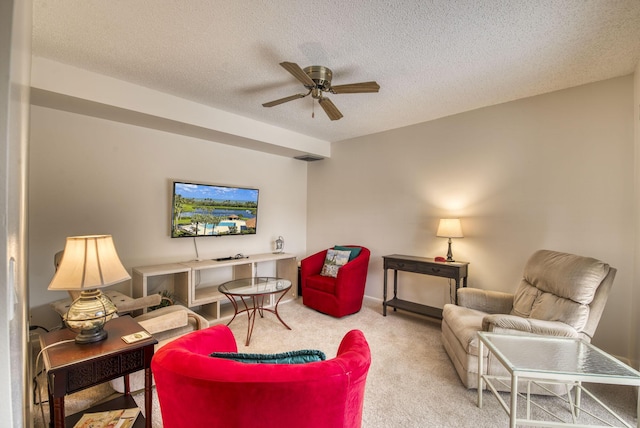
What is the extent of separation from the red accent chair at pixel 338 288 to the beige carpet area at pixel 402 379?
0.44ft

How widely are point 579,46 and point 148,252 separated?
4485 mm

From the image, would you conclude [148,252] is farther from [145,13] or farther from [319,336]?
[145,13]

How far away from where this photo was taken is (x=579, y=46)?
6.72 ft

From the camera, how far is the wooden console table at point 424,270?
3.05 m

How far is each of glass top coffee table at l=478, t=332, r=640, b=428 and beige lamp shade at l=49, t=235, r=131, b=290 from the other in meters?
2.14

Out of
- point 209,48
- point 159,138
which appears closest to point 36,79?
point 159,138

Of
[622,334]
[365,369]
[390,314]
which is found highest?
[365,369]

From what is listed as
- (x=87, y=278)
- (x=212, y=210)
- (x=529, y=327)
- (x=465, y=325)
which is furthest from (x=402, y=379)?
(x=212, y=210)

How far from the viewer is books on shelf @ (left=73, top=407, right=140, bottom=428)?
1.49 m

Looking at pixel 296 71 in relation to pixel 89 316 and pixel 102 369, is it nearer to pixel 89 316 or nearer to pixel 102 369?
pixel 89 316

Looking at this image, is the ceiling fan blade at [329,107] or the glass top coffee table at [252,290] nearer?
the ceiling fan blade at [329,107]

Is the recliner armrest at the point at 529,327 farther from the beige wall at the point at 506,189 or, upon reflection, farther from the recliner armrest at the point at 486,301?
the beige wall at the point at 506,189

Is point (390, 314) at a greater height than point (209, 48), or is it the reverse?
point (209, 48)

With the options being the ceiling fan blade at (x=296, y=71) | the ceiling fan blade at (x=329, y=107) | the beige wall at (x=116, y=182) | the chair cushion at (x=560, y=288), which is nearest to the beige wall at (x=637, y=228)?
the chair cushion at (x=560, y=288)
